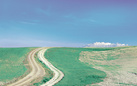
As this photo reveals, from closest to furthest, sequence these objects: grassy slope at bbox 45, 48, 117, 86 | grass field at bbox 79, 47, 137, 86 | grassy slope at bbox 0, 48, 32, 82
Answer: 1. grassy slope at bbox 0, 48, 32, 82
2. grassy slope at bbox 45, 48, 117, 86
3. grass field at bbox 79, 47, 137, 86

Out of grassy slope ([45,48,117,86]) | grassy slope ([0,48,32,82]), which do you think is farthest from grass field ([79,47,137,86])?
grassy slope ([0,48,32,82])

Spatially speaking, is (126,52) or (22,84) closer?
(22,84)

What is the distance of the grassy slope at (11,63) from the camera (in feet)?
156

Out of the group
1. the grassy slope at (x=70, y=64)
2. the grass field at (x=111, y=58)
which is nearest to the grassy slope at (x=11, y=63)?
the grassy slope at (x=70, y=64)

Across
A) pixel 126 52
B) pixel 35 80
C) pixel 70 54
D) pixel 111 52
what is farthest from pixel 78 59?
pixel 35 80

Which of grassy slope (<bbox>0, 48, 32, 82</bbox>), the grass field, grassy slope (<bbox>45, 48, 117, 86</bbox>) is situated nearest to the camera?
grassy slope (<bbox>0, 48, 32, 82</bbox>)

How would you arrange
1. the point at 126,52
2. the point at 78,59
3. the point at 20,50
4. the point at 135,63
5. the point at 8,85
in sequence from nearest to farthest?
1. the point at 8,85
2. the point at 135,63
3. the point at 78,59
4. the point at 20,50
5. the point at 126,52

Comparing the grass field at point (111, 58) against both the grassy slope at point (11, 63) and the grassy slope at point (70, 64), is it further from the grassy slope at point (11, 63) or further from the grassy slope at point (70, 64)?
the grassy slope at point (11, 63)

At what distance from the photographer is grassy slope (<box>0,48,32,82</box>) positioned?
47.5 meters

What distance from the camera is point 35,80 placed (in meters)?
42.0

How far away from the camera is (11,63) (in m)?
64.1

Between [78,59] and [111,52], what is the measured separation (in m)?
26.9

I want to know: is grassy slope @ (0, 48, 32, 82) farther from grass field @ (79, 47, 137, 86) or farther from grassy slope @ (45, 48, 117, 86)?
grass field @ (79, 47, 137, 86)

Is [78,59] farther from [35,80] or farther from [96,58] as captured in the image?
[35,80]
